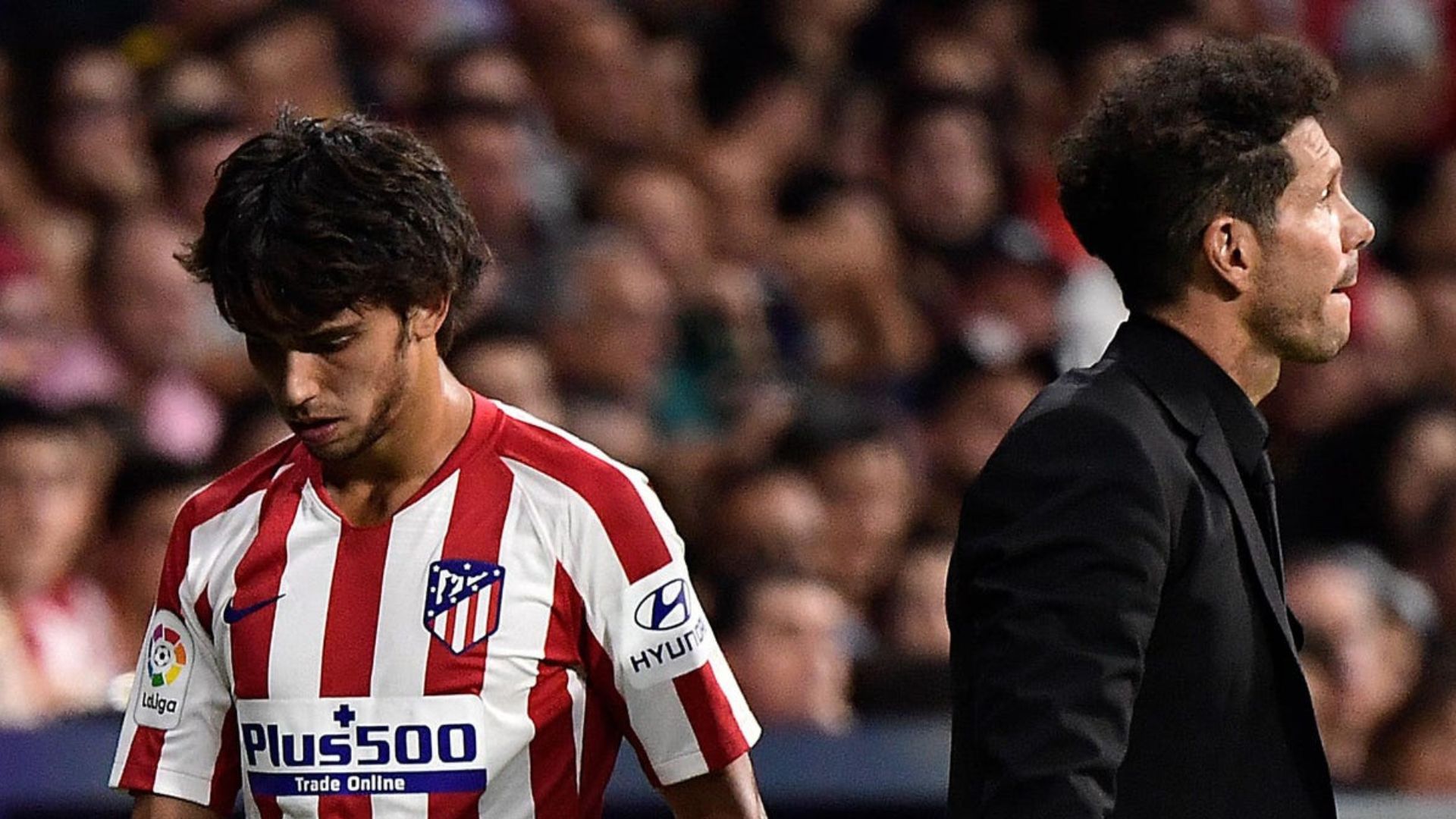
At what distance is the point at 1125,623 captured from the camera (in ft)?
Result: 7.36

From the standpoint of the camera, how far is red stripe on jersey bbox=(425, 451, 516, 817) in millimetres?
2641

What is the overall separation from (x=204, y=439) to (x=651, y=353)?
121 centimetres

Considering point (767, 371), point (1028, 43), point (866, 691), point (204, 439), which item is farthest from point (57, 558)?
point (1028, 43)

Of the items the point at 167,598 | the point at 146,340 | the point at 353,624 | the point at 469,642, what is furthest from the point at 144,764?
the point at 146,340

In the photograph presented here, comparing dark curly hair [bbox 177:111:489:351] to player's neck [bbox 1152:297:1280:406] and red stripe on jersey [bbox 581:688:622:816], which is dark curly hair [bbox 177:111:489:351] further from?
player's neck [bbox 1152:297:1280:406]

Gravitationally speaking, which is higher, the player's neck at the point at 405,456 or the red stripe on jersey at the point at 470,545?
the player's neck at the point at 405,456

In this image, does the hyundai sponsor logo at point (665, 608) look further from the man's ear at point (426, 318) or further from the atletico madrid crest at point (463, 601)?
the man's ear at point (426, 318)

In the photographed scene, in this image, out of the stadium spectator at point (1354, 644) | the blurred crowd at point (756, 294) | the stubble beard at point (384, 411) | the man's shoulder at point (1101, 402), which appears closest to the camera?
the man's shoulder at point (1101, 402)

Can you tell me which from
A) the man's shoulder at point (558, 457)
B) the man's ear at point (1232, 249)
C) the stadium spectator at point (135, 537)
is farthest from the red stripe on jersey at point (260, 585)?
the stadium spectator at point (135, 537)

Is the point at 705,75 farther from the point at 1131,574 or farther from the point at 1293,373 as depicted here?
the point at 1131,574

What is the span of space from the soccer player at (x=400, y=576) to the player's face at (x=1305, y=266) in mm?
683

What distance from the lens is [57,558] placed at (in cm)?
490

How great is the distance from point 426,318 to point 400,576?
285mm

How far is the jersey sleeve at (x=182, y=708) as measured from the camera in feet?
9.15
